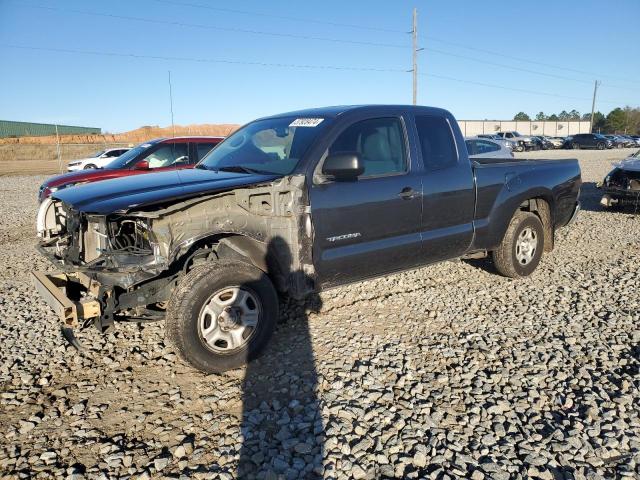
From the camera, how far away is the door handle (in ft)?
13.4

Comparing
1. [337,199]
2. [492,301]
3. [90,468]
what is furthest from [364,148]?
[90,468]

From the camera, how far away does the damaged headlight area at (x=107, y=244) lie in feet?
10.4

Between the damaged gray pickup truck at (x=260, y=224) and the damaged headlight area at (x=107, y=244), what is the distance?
0.01 metres

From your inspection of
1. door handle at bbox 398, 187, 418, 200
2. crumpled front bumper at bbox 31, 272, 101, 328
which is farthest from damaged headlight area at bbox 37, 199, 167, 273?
door handle at bbox 398, 187, 418, 200

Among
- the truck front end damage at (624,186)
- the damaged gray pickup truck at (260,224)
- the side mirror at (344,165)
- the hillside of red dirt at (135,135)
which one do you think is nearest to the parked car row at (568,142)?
the hillside of red dirt at (135,135)

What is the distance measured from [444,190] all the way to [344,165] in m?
1.36

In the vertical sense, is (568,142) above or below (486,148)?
above

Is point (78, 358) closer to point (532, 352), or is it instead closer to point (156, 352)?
point (156, 352)

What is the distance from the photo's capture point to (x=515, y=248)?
5250 mm

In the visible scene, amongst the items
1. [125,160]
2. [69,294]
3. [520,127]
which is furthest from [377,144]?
[520,127]

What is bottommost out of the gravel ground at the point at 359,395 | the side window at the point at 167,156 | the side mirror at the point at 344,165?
the gravel ground at the point at 359,395

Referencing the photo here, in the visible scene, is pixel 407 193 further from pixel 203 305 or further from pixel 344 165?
pixel 203 305

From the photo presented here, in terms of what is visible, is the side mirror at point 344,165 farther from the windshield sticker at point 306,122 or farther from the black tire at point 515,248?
the black tire at point 515,248

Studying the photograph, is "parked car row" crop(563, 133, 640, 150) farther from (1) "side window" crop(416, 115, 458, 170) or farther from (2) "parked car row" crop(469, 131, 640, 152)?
(1) "side window" crop(416, 115, 458, 170)
